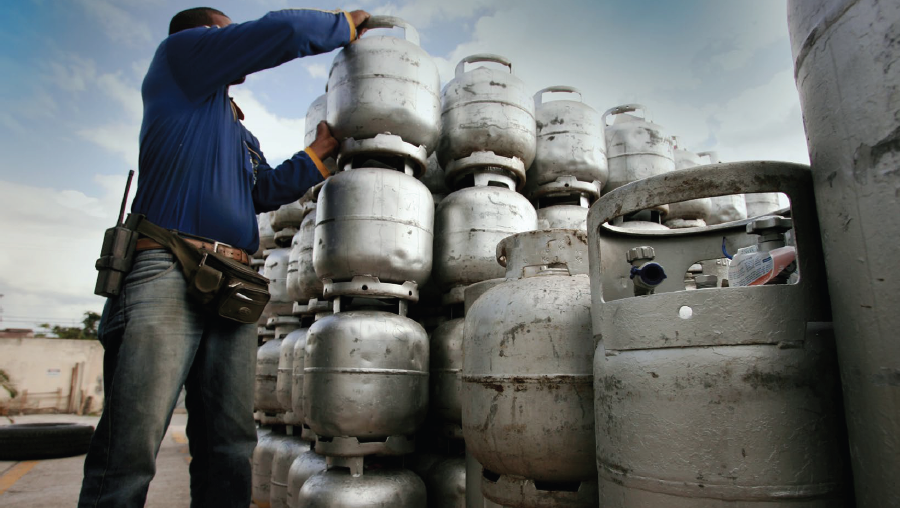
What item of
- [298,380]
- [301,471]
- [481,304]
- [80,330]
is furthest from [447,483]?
[80,330]

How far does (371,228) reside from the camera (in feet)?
6.74

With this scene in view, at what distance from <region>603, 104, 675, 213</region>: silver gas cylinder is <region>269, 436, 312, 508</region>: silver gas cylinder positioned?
6.71ft

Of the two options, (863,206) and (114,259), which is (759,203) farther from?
(114,259)

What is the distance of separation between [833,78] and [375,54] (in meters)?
1.71

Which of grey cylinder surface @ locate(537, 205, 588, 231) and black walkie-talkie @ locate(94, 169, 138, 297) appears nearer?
black walkie-talkie @ locate(94, 169, 138, 297)

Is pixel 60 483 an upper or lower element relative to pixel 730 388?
lower

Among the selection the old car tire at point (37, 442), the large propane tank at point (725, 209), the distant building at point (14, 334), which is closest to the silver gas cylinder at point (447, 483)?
the large propane tank at point (725, 209)

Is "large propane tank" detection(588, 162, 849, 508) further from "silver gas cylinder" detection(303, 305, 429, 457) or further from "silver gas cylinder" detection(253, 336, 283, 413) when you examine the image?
"silver gas cylinder" detection(253, 336, 283, 413)

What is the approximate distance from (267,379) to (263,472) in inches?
18.8

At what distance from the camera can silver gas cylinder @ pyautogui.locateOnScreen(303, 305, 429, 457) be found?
1937mm

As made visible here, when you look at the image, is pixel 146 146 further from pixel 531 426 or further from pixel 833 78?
pixel 833 78

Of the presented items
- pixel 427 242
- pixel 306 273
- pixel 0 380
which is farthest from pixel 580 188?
pixel 0 380

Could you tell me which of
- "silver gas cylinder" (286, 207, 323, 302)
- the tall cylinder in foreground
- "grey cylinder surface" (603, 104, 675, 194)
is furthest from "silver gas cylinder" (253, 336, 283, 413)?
the tall cylinder in foreground

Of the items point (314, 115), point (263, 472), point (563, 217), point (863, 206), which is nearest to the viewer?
point (863, 206)
